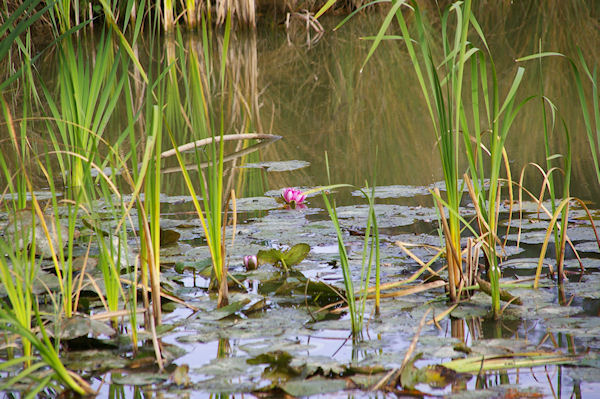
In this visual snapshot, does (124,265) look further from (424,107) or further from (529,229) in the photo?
(424,107)

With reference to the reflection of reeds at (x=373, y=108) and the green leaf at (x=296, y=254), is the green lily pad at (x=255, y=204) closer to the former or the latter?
the reflection of reeds at (x=373, y=108)

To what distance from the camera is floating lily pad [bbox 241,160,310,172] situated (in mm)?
2695

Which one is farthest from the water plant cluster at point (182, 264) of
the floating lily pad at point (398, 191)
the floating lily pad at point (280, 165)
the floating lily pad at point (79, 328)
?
the floating lily pad at point (280, 165)

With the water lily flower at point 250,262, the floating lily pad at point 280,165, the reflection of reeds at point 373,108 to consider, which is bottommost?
the water lily flower at point 250,262

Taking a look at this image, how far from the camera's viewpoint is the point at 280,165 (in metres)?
2.74

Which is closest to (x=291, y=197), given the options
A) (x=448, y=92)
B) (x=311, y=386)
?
(x=448, y=92)

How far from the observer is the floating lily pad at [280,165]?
2695 millimetres

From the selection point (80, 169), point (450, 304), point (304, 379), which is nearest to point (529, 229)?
point (450, 304)

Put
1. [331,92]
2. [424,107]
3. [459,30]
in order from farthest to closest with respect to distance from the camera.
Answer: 1. [331,92]
2. [424,107]
3. [459,30]

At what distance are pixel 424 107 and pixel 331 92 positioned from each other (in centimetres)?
90

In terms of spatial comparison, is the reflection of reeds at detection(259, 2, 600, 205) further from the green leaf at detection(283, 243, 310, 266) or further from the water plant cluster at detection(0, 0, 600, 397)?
the green leaf at detection(283, 243, 310, 266)

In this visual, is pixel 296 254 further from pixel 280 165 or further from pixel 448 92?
pixel 280 165

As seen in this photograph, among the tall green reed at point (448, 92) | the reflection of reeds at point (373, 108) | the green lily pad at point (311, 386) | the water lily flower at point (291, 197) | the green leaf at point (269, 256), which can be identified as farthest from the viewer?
the reflection of reeds at point (373, 108)

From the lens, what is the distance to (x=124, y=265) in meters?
1.61
